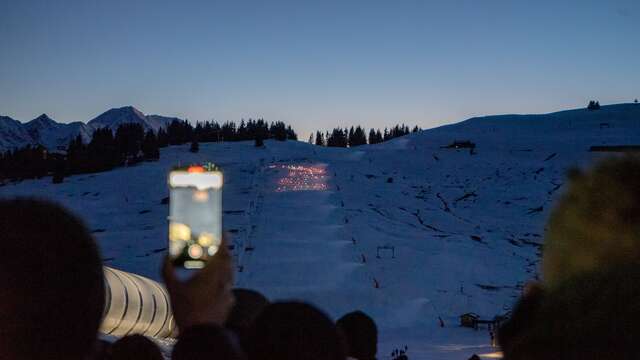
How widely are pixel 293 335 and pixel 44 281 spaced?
628 mm

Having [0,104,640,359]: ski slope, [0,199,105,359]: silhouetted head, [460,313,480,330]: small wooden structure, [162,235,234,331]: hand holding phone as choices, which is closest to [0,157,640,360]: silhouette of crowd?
[0,199,105,359]: silhouetted head

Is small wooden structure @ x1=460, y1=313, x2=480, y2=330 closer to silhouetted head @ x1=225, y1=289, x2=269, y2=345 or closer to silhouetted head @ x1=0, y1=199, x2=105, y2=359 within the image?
silhouetted head @ x1=225, y1=289, x2=269, y2=345

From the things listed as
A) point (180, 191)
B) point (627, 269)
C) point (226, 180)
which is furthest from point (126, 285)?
point (226, 180)

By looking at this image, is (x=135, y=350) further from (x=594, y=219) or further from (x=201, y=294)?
(x=594, y=219)

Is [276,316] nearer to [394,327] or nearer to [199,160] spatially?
[394,327]

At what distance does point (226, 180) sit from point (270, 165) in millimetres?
5259

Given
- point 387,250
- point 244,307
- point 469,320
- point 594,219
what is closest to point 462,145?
point 387,250

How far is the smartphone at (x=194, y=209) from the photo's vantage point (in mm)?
4848

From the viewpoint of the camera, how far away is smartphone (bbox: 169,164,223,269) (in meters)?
4.85

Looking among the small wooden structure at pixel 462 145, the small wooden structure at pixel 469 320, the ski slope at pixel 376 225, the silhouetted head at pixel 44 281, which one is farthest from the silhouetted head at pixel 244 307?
the small wooden structure at pixel 462 145

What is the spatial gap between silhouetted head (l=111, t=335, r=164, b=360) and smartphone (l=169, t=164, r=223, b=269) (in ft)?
8.62

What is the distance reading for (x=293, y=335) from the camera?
170 centimetres

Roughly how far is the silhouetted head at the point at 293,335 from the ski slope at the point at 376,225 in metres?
8.48

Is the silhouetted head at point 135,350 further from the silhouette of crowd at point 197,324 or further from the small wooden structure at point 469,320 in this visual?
the small wooden structure at point 469,320
